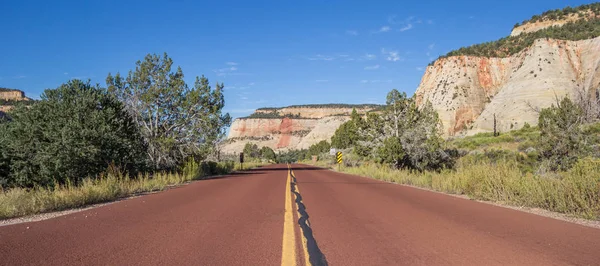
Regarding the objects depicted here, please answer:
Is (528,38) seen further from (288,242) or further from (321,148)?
(288,242)

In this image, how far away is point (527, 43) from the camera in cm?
6338

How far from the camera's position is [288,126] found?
147 m

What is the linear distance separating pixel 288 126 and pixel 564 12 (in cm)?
9518

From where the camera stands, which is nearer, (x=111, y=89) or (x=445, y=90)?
(x=111, y=89)

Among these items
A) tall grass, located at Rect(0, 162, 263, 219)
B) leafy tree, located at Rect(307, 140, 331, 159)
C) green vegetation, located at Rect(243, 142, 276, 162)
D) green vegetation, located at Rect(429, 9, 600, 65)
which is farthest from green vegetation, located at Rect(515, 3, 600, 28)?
tall grass, located at Rect(0, 162, 263, 219)

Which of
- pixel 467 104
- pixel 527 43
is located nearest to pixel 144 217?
pixel 467 104

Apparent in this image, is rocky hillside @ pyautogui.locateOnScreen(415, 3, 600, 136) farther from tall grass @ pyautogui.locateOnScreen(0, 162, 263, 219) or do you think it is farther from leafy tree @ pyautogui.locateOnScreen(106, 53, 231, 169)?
tall grass @ pyautogui.locateOnScreen(0, 162, 263, 219)

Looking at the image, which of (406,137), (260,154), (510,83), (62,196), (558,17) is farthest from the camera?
(260,154)

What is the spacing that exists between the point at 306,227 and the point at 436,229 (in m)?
2.19

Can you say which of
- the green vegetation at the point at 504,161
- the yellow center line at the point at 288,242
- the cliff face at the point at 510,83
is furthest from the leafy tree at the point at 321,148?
the yellow center line at the point at 288,242

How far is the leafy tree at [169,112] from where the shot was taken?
2508 cm

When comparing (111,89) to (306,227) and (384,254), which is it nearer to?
(306,227)

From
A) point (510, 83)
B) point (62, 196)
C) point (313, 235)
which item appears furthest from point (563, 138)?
point (510, 83)

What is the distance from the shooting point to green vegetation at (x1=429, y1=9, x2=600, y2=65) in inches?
2280
